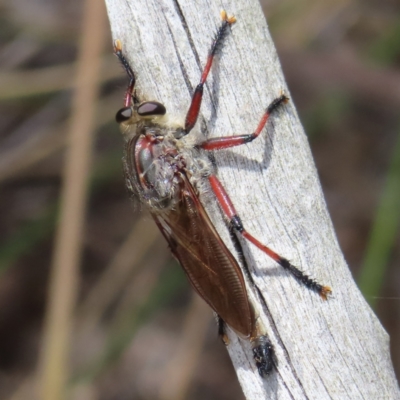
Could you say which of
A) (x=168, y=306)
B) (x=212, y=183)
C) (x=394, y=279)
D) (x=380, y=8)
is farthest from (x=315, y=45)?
(x=212, y=183)

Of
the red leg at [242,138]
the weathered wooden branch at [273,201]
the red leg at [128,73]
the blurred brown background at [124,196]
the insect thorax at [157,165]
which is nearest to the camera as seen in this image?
the weathered wooden branch at [273,201]

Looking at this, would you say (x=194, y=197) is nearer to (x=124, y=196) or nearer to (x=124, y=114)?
(x=124, y=114)

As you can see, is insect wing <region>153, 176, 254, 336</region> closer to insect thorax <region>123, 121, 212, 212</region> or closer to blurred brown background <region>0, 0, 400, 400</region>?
insect thorax <region>123, 121, 212, 212</region>

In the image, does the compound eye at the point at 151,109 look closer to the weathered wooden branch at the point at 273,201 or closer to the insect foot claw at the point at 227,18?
the weathered wooden branch at the point at 273,201

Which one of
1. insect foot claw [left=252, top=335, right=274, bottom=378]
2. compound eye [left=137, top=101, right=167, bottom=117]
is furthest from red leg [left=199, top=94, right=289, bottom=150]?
insect foot claw [left=252, top=335, right=274, bottom=378]

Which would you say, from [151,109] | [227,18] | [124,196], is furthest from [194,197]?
[124,196]

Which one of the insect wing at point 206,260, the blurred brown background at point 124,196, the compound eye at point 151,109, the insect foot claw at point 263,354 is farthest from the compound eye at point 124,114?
the blurred brown background at point 124,196

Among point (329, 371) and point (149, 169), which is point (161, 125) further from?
point (329, 371)
